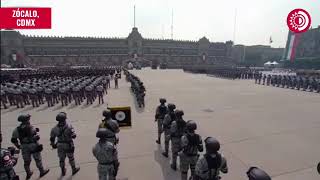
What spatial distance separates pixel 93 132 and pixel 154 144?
107 inches

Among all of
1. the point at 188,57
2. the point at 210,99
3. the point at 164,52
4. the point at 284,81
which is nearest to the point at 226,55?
the point at 188,57

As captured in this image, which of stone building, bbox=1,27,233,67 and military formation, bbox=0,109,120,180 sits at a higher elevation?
stone building, bbox=1,27,233,67

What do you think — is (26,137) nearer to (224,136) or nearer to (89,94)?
(224,136)

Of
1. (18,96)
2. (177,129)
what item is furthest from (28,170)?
(18,96)

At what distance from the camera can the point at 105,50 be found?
344 ft

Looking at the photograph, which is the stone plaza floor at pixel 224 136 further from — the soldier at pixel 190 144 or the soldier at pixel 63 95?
the soldier at pixel 190 144

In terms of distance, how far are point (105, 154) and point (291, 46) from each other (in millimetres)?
108672

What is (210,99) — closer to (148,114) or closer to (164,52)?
(148,114)

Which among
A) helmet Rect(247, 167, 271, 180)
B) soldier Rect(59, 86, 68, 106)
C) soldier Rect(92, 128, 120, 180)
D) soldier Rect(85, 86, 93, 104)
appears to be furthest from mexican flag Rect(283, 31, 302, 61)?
helmet Rect(247, 167, 271, 180)

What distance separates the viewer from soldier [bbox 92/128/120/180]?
14.1 feet

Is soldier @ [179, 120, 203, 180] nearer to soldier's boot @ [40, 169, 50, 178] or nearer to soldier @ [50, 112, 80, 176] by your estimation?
soldier @ [50, 112, 80, 176]

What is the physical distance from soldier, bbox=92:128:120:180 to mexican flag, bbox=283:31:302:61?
10187 cm

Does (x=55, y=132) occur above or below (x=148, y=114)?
above

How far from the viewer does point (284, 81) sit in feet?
80.7
